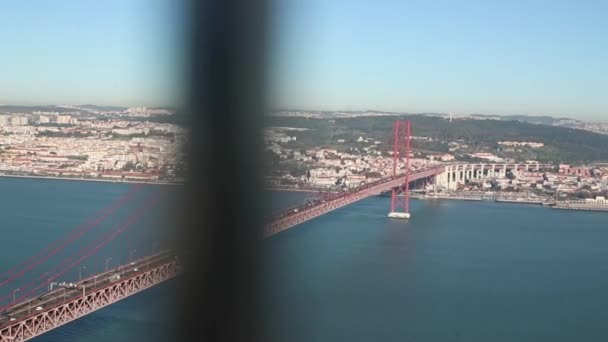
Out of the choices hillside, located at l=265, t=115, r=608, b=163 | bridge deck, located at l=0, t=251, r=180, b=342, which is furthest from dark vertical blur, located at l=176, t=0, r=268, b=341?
hillside, located at l=265, t=115, r=608, b=163

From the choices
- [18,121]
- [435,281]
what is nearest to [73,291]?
[435,281]

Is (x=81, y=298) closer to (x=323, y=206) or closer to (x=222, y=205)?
(x=222, y=205)

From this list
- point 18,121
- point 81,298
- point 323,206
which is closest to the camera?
point 81,298

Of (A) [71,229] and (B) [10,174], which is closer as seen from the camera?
(A) [71,229]

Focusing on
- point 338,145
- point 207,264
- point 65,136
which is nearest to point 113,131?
point 65,136

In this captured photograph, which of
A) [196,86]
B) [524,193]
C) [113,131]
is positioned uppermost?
[196,86]

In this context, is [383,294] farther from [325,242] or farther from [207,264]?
[325,242]

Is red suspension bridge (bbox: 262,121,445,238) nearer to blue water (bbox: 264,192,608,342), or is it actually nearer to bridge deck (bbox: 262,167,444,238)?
bridge deck (bbox: 262,167,444,238)

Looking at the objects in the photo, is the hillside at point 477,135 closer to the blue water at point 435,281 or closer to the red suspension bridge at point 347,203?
the red suspension bridge at point 347,203
